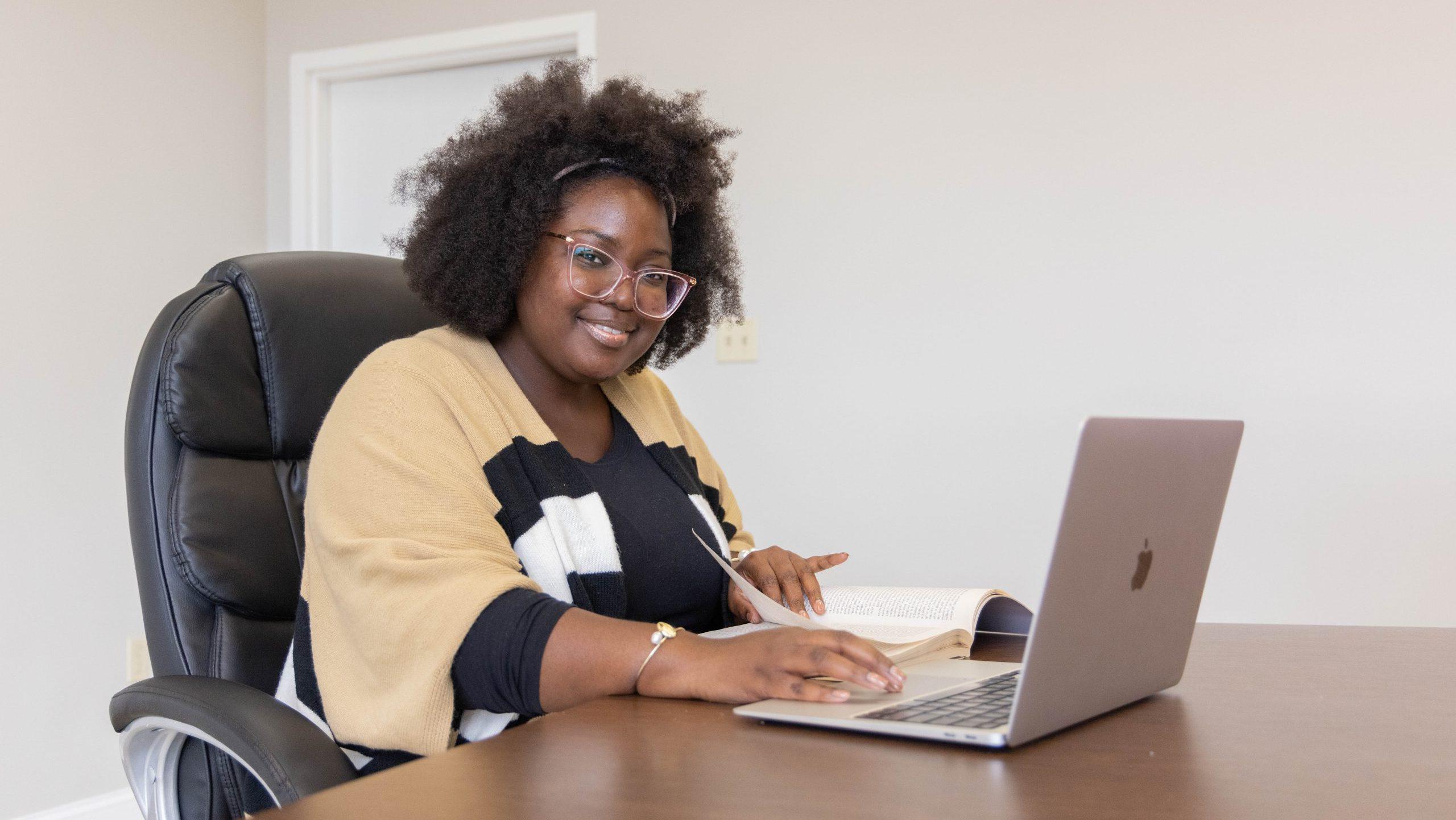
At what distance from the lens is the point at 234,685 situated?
1.07 m

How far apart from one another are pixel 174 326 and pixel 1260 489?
213cm

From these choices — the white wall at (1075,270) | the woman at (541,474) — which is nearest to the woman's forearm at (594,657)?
the woman at (541,474)

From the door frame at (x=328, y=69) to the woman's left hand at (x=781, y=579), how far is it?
216 centimetres

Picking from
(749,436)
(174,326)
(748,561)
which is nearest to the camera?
(174,326)

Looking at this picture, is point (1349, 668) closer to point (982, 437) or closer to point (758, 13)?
point (982, 437)

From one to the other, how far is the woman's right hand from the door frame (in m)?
2.57

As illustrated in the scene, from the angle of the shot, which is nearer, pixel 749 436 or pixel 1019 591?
pixel 1019 591

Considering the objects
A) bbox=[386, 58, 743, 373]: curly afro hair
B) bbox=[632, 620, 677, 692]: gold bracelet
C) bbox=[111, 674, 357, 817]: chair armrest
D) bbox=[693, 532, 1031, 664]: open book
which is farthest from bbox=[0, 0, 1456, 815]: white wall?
bbox=[632, 620, 677, 692]: gold bracelet

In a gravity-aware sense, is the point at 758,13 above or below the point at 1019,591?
above

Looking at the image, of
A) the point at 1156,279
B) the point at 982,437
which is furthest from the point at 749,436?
the point at 1156,279

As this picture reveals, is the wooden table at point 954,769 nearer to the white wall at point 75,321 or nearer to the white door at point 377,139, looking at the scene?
the white wall at point 75,321

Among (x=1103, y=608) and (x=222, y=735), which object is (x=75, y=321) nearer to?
(x=222, y=735)

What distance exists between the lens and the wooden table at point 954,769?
0.60 metres

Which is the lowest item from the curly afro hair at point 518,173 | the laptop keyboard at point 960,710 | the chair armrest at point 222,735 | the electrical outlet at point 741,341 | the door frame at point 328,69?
the chair armrest at point 222,735
